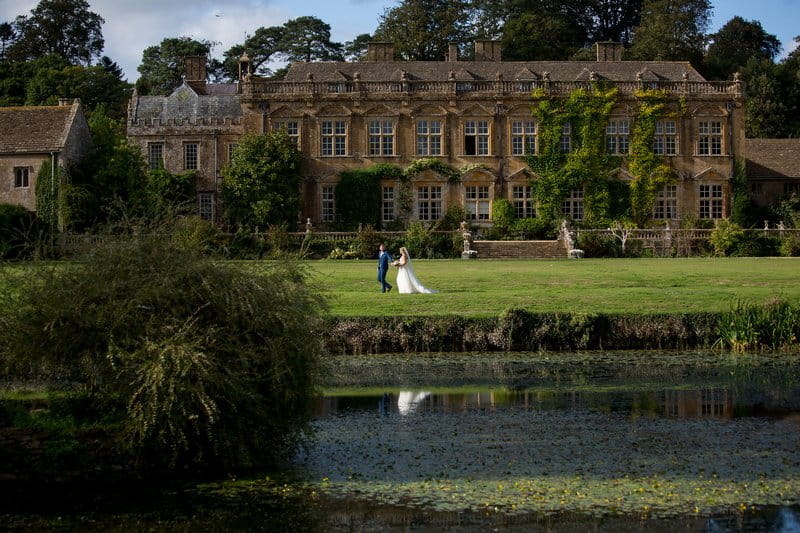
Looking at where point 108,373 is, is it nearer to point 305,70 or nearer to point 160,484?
point 160,484

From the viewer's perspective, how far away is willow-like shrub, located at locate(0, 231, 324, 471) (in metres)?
12.1

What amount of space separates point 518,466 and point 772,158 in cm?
4866

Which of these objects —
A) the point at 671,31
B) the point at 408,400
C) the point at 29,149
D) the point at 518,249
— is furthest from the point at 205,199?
the point at 408,400

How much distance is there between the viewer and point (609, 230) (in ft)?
154

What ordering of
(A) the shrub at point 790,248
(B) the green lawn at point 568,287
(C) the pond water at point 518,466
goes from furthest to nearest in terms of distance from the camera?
1. (A) the shrub at point 790,248
2. (B) the green lawn at point 568,287
3. (C) the pond water at point 518,466

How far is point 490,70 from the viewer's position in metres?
54.5

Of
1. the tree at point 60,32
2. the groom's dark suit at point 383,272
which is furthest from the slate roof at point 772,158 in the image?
the tree at point 60,32

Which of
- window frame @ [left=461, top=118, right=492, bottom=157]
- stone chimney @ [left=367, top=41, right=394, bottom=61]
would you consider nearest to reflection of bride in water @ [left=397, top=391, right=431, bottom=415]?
window frame @ [left=461, top=118, right=492, bottom=157]

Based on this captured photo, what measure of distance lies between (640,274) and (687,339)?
901cm

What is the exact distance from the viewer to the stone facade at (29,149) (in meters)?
46.5

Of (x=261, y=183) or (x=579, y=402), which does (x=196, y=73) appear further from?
(x=579, y=402)

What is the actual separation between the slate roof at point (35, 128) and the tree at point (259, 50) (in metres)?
36.7

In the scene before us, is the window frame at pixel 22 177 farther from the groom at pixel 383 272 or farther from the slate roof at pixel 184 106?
the groom at pixel 383 272

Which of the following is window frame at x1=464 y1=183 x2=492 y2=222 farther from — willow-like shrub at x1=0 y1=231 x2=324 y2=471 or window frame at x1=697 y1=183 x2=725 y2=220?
Answer: willow-like shrub at x1=0 y1=231 x2=324 y2=471
